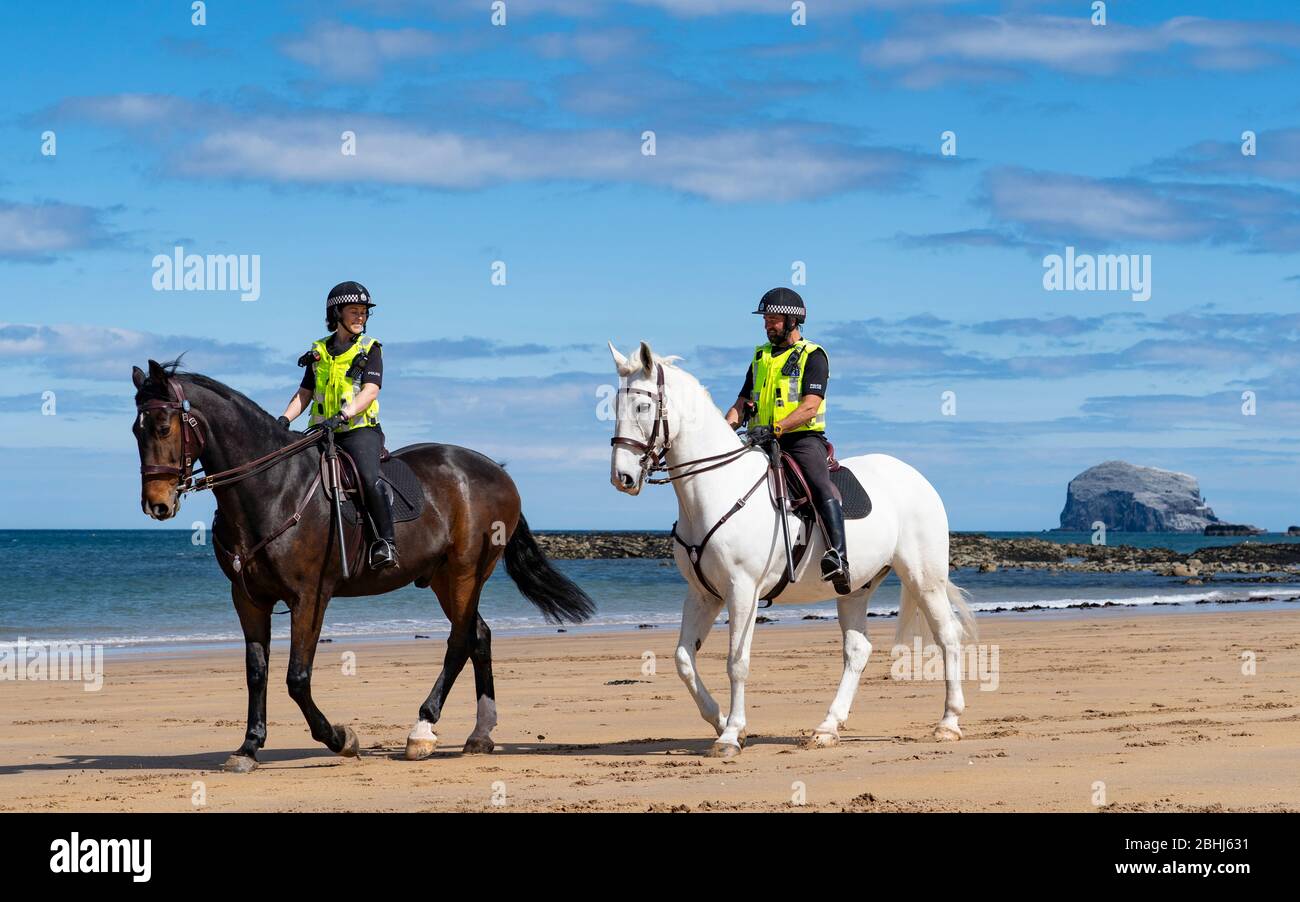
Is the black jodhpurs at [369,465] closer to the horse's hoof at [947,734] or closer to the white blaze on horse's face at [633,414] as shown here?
the white blaze on horse's face at [633,414]

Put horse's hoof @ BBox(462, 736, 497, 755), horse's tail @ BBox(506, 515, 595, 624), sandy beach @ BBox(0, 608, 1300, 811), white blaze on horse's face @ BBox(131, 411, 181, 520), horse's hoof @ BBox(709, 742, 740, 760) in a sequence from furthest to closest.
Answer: horse's tail @ BBox(506, 515, 595, 624) < horse's hoof @ BBox(462, 736, 497, 755) < horse's hoof @ BBox(709, 742, 740, 760) < white blaze on horse's face @ BBox(131, 411, 181, 520) < sandy beach @ BBox(0, 608, 1300, 811)

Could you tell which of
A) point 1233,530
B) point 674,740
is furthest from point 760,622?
point 1233,530

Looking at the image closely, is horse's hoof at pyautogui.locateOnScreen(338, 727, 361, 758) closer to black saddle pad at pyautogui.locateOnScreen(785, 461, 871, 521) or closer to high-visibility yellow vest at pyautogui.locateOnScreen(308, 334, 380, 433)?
high-visibility yellow vest at pyautogui.locateOnScreen(308, 334, 380, 433)

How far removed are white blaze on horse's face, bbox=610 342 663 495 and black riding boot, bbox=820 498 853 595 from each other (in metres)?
1.38

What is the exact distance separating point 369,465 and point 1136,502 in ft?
593

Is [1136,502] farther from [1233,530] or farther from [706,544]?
[706,544]

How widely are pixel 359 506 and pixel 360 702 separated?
4.51 meters

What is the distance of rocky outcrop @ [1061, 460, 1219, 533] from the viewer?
6944 inches

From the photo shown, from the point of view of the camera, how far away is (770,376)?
10203 millimetres

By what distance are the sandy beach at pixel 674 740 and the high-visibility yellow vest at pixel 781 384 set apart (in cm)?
230

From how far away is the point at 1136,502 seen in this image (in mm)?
179500

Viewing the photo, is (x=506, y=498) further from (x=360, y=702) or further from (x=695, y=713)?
(x=360, y=702)

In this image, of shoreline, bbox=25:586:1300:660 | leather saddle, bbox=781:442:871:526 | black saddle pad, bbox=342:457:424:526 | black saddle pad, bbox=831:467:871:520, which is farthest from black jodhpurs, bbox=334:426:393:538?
shoreline, bbox=25:586:1300:660

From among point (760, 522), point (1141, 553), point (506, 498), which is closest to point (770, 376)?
point (760, 522)
